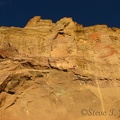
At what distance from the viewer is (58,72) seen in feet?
71.7

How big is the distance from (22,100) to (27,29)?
221 inches

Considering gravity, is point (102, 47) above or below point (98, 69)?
above

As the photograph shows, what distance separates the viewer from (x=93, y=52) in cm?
2397

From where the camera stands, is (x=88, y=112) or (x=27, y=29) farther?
(x=27, y=29)

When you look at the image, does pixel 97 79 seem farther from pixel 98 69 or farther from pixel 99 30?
pixel 99 30

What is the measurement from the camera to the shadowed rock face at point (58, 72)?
20.5 metres

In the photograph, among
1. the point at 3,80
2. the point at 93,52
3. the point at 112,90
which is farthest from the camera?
the point at 93,52

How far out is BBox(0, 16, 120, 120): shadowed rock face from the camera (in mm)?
20469

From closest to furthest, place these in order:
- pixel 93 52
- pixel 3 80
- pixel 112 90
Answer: pixel 3 80 < pixel 112 90 < pixel 93 52

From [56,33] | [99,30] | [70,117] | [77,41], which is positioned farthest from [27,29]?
[70,117]

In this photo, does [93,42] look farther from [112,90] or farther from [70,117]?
[70,117]

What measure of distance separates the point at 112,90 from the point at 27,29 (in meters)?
7.05

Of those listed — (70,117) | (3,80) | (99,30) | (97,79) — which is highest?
(99,30)

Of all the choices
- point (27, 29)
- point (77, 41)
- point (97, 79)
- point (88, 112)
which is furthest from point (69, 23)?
point (88, 112)
